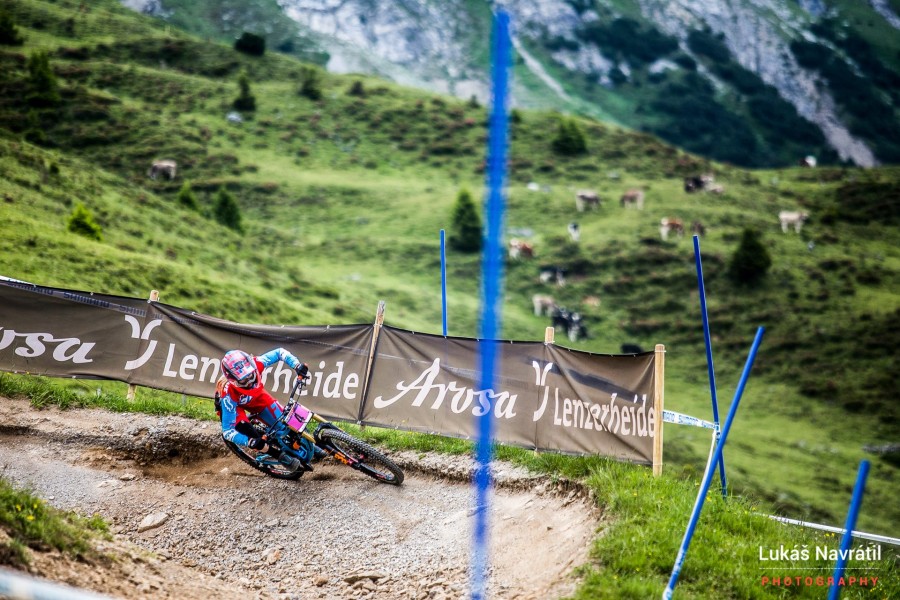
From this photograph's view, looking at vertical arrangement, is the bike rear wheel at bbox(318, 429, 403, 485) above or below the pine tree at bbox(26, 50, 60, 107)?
below

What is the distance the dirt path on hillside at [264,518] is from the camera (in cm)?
764

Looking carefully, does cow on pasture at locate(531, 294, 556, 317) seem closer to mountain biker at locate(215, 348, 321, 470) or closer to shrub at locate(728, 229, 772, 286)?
shrub at locate(728, 229, 772, 286)

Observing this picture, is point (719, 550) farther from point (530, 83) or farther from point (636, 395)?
point (530, 83)

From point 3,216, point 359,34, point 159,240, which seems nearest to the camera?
point 3,216

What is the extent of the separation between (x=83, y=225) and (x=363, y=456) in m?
22.7

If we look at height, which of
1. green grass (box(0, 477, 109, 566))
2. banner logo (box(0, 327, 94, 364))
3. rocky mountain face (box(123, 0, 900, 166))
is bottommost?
green grass (box(0, 477, 109, 566))

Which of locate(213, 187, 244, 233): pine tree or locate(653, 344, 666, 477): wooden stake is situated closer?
locate(653, 344, 666, 477): wooden stake

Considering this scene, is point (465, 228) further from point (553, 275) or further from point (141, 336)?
point (141, 336)

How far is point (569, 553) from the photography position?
308 inches

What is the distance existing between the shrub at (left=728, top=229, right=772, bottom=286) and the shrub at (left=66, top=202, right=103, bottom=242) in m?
37.8

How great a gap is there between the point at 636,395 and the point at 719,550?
293 cm

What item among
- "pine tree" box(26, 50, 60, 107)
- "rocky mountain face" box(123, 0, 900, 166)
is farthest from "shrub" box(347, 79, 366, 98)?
"rocky mountain face" box(123, 0, 900, 166)

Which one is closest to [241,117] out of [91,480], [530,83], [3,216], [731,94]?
[3,216]

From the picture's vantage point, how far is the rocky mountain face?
156388 mm
